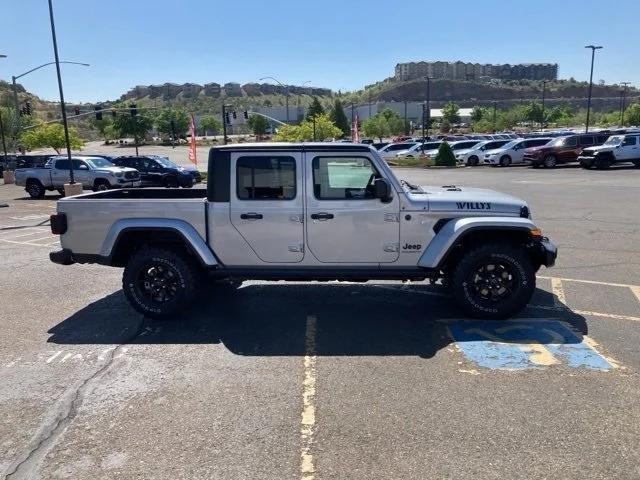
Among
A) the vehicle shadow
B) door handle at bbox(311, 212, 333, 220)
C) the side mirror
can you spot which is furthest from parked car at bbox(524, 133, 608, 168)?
door handle at bbox(311, 212, 333, 220)

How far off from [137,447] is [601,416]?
3215 millimetres

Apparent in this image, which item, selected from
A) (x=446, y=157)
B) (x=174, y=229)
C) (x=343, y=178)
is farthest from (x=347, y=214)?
(x=446, y=157)

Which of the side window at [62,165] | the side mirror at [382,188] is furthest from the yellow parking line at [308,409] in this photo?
the side window at [62,165]

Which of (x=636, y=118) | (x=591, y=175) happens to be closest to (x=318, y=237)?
(x=591, y=175)

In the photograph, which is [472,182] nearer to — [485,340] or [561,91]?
[485,340]

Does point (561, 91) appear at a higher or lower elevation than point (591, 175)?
higher

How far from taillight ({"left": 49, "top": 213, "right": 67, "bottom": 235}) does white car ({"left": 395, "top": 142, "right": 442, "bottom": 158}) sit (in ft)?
126

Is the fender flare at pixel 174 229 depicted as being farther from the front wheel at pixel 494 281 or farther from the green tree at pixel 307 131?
the green tree at pixel 307 131

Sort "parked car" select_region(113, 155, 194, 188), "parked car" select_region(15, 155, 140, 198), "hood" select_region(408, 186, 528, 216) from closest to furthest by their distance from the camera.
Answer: "hood" select_region(408, 186, 528, 216), "parked car" select_region(15, 155, 140, 198), "parked car" select_region(113, 155, 194, 188)

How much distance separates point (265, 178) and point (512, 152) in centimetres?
3128

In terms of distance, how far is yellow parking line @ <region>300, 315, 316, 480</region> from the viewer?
335 centimetres

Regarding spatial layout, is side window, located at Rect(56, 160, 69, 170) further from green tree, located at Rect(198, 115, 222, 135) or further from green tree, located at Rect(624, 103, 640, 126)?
green tree, located at Rect(198, 115, 222, 135)

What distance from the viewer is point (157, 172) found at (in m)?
25.2

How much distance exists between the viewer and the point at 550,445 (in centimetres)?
352
